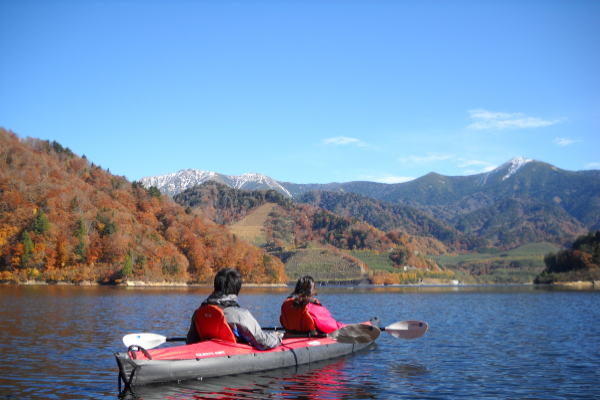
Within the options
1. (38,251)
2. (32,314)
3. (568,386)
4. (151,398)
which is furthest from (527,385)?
(38,251)

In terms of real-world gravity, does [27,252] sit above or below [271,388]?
above

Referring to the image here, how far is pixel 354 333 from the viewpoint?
2500cm

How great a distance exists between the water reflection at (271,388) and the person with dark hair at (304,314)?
2239 mm

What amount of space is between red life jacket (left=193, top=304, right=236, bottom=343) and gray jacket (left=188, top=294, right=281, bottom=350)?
8.2 inches

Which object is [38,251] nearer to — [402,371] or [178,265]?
[178,265]

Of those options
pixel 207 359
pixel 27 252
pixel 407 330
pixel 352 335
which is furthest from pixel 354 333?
pixel 27 252

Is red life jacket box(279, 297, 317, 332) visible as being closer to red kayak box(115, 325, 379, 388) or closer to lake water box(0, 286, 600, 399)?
red kayak box(115, 325, 379, 388)

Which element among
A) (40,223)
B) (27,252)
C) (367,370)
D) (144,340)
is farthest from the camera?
(40,223)

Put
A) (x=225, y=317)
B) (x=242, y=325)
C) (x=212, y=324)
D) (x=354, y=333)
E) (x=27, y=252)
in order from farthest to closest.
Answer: (x=27, y=252)
(x=354, y=333)
(x=242, y=325)
(x=225, y=317)
(x=212, y=324)

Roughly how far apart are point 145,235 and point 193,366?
174851 mm

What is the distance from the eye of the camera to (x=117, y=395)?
17719mm

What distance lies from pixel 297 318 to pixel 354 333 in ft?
8.81

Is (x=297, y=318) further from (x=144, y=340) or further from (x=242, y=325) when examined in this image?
(x=144, y=340)

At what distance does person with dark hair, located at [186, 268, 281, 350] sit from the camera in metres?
19.2
